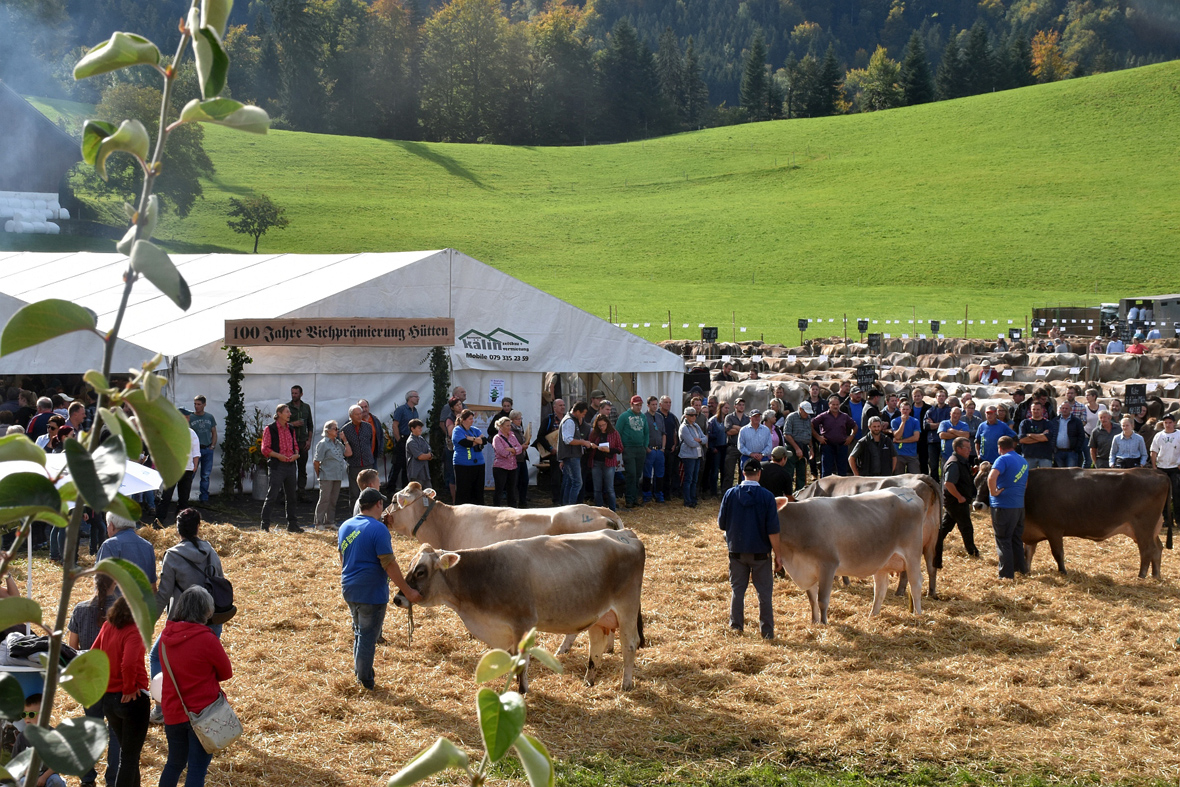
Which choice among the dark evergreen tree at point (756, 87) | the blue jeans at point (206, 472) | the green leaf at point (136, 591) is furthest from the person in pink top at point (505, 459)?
the dark evergreen tree at point (756, 87)

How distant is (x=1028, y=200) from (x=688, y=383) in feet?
178

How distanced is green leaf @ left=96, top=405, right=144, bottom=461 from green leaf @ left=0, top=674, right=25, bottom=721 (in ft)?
1.24

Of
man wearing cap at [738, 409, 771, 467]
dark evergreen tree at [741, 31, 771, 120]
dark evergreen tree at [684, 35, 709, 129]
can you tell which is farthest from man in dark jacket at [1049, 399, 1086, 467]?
dark evergreen tree at [684, 35, 709, 129]

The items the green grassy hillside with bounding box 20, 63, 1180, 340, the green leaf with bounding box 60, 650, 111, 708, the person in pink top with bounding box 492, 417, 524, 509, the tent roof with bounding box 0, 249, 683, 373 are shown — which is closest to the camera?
the green leaf with bounding box 60, 650, 111, 708

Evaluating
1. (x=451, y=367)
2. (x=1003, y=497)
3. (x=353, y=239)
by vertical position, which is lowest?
(x=1003, y=497)

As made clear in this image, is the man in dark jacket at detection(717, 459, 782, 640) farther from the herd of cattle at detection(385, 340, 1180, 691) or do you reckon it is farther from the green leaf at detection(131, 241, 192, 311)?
the green leaf at detection(131, 241, 192, 311)

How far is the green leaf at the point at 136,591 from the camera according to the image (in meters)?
1.26

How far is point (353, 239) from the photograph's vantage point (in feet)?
205

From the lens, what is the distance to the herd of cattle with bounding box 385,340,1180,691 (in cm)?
736

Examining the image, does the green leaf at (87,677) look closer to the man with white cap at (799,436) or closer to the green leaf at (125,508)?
the green leaf at (125,508)

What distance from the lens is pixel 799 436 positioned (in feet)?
55.1

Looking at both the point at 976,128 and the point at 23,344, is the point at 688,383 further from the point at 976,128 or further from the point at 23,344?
the point at 976,128

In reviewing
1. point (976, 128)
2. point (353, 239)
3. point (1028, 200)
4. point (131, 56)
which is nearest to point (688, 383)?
point (131, 56)

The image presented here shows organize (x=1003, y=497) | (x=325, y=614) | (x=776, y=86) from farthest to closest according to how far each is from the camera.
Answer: (x=776, y=86) < (x=1003, y=497) < (x=325, y=614)
